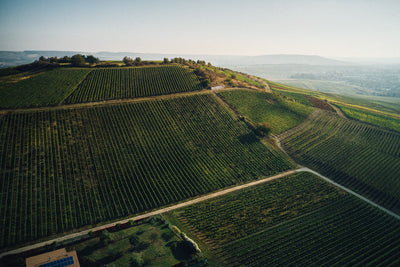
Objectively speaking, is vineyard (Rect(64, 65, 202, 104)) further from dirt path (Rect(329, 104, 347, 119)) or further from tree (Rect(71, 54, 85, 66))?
dirt path (Rect(329, 104, 347, 119))

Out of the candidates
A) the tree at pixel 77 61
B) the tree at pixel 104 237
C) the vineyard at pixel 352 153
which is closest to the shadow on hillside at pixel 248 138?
the vineyard at pixel 352 153

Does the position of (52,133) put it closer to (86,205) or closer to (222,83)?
(86,205)

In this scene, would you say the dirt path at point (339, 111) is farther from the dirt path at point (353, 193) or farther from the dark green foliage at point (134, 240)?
the dark green foliage at point (134, 240)

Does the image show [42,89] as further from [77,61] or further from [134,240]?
[134,240]

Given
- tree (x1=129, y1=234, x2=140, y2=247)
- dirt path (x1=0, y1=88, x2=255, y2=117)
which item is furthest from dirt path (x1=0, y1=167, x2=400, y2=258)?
dirt path (x1=0, y1=88, x2=255, y2=117)

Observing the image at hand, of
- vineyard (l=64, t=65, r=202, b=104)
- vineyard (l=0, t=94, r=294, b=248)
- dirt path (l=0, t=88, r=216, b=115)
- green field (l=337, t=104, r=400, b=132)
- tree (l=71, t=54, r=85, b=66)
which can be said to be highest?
tree (l=71, t=54, r=85, b=66)

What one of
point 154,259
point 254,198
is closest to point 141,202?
point 154,259
